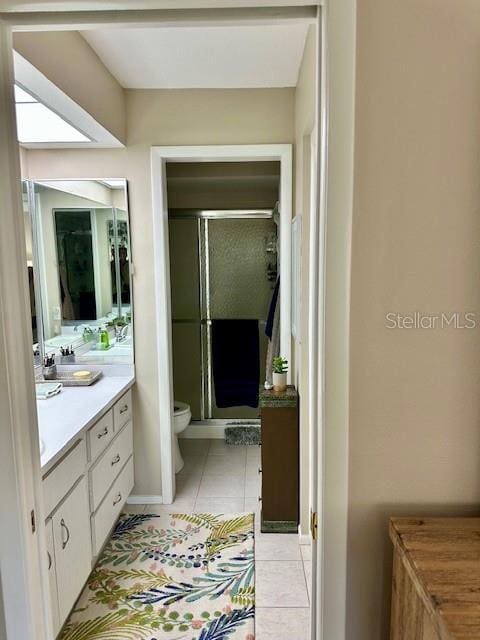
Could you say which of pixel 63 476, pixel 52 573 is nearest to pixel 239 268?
pixel 63 476

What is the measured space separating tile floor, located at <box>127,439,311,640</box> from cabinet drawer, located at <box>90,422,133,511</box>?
0.51m

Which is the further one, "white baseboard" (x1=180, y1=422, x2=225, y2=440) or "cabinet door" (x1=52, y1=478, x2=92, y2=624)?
"white baseboard" (x1=180, y1=422, x2=225, y2=440)

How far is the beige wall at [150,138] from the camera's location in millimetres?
2609

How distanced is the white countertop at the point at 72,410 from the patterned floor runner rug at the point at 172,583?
0.84 meters

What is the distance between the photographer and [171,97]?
2.62 meters

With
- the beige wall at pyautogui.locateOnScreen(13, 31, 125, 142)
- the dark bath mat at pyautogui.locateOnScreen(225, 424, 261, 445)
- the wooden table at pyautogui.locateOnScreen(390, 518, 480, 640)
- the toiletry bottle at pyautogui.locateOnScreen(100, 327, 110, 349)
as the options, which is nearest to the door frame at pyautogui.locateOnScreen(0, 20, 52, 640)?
the beige wall at pyautogui.locateOnScreen(13, 31, 125, 142)

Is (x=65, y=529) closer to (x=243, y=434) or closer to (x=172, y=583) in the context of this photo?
(x=172, y=583)

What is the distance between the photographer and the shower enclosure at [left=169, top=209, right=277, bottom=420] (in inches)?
164

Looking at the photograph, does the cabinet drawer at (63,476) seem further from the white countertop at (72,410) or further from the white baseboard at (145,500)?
the white baseboard at (145,500)

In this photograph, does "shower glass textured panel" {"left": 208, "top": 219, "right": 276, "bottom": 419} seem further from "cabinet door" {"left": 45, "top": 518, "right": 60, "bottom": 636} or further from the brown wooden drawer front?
"cabinet door" {"left": 45, "top": 518, "right": 60, "bottom": 636}

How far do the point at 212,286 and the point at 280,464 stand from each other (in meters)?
2.10

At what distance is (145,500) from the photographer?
9.64 ft

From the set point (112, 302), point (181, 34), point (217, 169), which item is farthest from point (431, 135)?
point (217, 169)

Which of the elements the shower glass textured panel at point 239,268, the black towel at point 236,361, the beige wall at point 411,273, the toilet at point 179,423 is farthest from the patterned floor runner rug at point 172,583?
the shower glass textured panel at point 239,268
